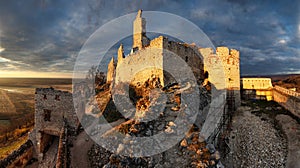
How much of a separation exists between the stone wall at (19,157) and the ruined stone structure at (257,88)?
27577 mm

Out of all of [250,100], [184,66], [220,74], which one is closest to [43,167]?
[184,66]

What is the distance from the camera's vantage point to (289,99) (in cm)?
2080

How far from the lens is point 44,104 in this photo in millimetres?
21656

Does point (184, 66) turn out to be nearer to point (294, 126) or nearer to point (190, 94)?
point (190, 94)

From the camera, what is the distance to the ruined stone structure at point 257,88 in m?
26.9

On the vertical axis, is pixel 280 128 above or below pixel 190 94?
below

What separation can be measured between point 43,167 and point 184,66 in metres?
20.3

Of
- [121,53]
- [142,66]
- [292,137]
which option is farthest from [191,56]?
[292,137]

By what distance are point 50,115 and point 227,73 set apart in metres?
20.8

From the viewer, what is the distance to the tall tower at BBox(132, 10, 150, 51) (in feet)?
109

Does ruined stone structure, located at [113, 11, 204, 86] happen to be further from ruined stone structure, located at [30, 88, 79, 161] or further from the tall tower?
ruined stone structure, located at [30, 88, 79, 161]

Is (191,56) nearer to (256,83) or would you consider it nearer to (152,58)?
(152,58)

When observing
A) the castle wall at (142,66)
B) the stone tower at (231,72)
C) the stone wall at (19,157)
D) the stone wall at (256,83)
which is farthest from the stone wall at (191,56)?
the stone wall at (19,157)

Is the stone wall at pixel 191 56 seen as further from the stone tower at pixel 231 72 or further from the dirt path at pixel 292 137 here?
the dirt path at pixel 292 137
